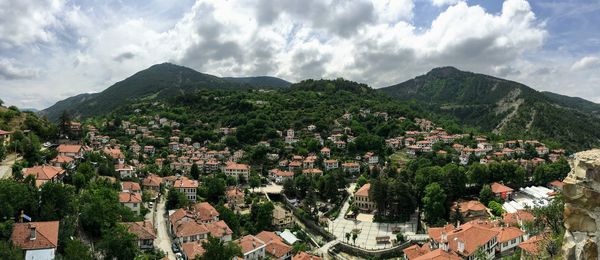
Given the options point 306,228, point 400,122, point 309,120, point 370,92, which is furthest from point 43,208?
point 370,92

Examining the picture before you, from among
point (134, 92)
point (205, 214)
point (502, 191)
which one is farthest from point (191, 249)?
point (134, 92)

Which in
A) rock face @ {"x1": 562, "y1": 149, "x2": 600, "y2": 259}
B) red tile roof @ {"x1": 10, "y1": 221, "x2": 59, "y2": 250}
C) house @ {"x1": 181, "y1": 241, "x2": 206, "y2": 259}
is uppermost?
rock face @ {"x1": 562, "y1": 149, "x2": 600, "y2": 259}

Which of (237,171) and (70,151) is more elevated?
(70,151)

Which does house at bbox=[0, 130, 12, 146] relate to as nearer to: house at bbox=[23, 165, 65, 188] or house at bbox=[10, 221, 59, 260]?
house at bbox=[23, 165, 65, 188]

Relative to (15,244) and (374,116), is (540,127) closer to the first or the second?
(374,116)

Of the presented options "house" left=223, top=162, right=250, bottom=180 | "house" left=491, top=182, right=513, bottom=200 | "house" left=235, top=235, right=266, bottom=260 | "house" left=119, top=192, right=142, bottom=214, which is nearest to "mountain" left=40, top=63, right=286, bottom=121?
"house" left=223, top=162, right=250, bottom=180

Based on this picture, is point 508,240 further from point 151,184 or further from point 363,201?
point 151,184

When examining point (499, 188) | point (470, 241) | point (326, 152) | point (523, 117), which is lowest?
point (470, 241)
